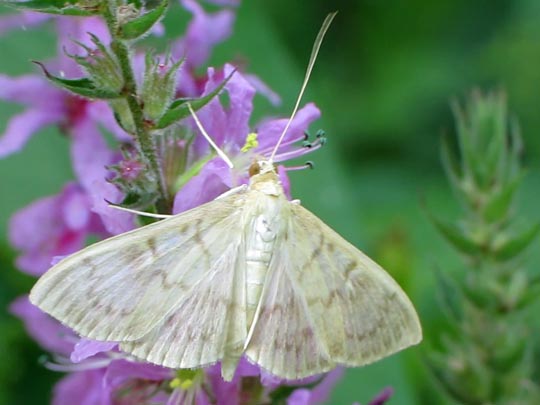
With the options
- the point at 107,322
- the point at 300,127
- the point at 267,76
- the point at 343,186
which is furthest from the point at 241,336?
the point at 267,76

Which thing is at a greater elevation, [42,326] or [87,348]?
[87,348]

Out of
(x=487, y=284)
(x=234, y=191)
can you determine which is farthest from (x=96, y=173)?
(x=487, y=284)

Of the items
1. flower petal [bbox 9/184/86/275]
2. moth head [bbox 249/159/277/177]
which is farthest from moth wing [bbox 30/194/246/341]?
flower petal [bbox 9/184/86/275]

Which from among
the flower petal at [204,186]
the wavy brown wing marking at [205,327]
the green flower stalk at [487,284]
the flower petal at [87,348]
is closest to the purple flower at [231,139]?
the flower petal at [204,186]

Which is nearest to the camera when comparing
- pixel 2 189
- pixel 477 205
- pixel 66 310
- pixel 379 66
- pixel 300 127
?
pixel 66 310

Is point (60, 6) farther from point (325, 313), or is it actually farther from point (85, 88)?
point (325, 313)

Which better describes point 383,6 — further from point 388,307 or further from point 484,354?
point 388,307

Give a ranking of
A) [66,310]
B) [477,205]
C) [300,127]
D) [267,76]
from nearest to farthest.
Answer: [66,310] < [300,127] < [477,205] < [267,76]
